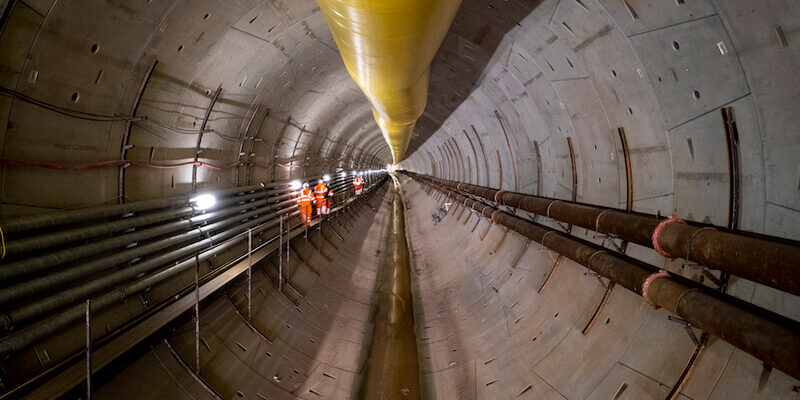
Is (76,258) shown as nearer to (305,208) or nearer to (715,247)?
(715,247)

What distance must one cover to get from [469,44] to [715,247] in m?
4.69

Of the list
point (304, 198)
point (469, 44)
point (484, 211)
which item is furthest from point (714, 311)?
point (304, 198)

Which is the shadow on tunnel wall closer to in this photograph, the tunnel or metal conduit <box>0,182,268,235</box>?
the tunnel

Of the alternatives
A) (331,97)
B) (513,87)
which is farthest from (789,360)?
(331,97)

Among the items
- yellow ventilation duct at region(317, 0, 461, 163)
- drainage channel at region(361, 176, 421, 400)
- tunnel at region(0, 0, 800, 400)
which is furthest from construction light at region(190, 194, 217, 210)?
drainage channel at region(361, 176, 421, 400)

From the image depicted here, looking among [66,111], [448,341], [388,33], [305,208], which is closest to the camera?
[388,33]

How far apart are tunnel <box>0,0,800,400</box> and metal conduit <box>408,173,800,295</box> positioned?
0.01m

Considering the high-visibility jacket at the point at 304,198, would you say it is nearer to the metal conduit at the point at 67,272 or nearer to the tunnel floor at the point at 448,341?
the tunnel floor at the point at 448,341

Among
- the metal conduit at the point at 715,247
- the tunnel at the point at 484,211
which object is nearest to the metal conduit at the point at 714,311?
the tunnel at the point at 484,211

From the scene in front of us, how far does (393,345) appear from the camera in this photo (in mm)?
6551

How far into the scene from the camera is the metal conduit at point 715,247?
1794mm

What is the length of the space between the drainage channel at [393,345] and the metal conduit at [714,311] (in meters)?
3.37

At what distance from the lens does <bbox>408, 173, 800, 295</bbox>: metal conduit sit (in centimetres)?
179

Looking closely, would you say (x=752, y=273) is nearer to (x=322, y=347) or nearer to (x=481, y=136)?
(x=322, y=347)
